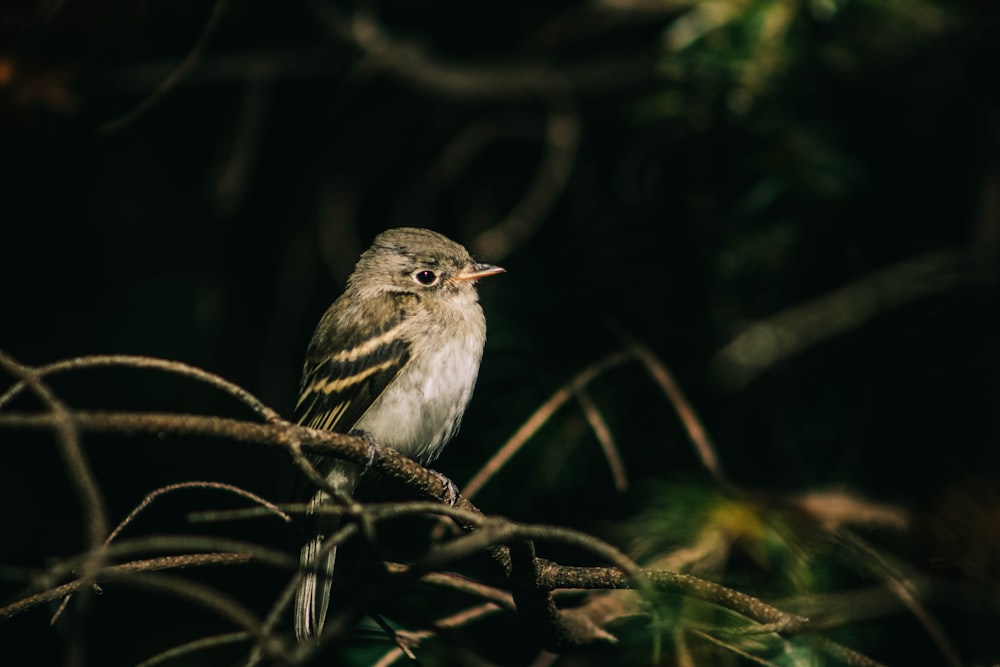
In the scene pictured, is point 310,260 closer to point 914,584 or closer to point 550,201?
point 550,201

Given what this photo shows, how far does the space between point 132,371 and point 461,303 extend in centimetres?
251

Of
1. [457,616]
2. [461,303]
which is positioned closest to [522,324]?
[461,303]

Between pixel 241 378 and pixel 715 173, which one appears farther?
pixel 241 378

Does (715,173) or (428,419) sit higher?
(715,173)

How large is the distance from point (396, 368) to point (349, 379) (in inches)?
6.7

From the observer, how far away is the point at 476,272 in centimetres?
355

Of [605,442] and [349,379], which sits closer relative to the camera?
[605,442]

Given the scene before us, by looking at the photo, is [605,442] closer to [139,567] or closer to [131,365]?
[139,567]

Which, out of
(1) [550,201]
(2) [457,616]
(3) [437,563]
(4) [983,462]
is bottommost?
(2) [457,616]

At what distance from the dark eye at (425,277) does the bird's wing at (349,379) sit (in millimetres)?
300


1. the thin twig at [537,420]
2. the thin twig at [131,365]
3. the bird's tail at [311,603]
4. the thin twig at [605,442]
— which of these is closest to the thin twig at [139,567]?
the thin twig at [131,365]

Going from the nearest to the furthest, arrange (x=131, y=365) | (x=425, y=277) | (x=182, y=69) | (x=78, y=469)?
(x=78, y=469)
(x=131, y=365)
(x=182, y=69)
(x=425, y=277)

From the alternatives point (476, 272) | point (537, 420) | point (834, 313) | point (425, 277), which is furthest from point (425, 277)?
point (834, 313)

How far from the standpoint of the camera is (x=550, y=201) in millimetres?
4531
